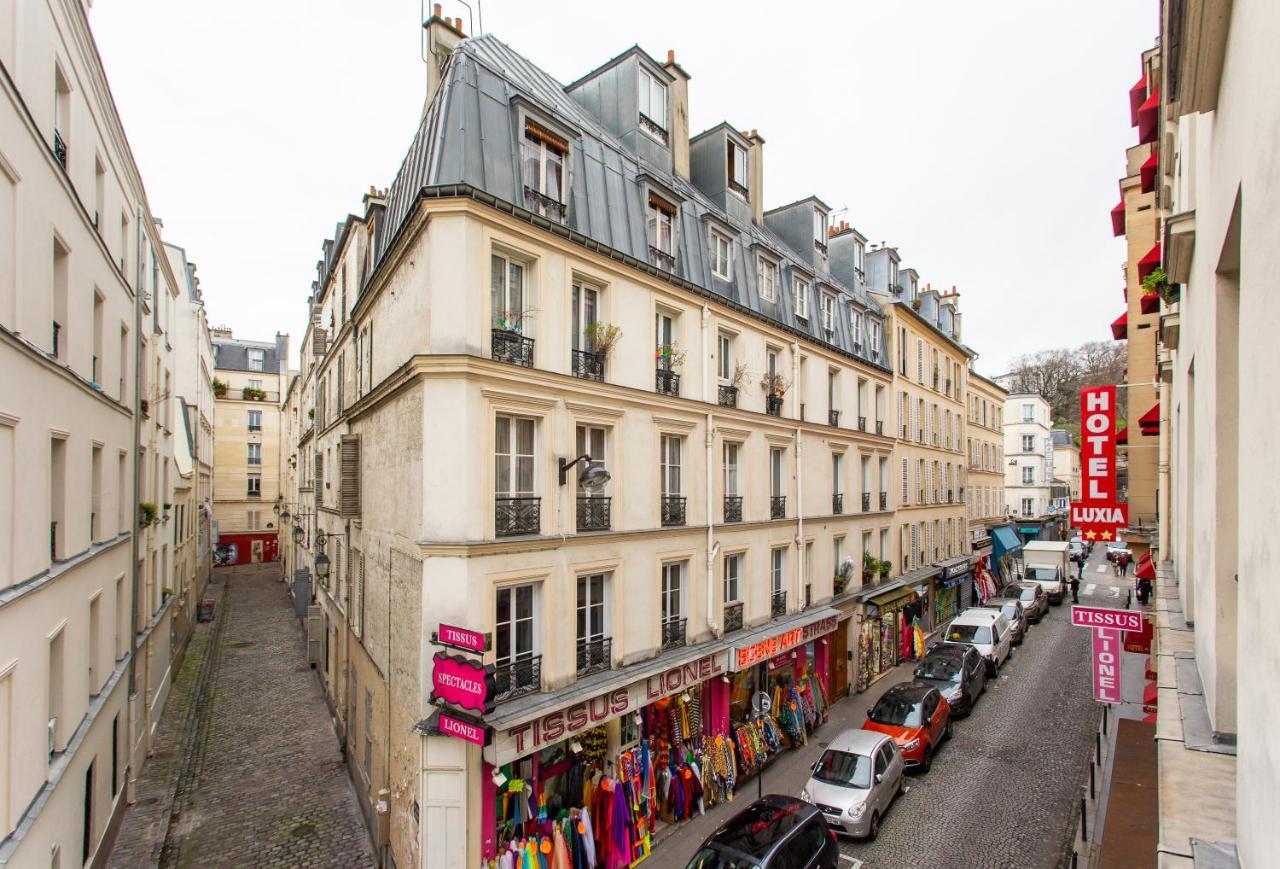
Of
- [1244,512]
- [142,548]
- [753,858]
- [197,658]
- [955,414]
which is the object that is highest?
[955,414]

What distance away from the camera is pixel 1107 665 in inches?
468

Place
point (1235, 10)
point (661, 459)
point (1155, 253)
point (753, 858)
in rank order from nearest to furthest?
point (1235, 10) < point (753, 858) < point (1155, 253) < point (661, 459)

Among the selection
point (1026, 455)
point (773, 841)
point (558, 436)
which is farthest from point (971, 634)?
point (1026, 455)

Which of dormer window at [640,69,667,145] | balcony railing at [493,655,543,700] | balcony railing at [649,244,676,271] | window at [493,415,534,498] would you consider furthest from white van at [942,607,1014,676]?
dormer window at [640,69,667,145]

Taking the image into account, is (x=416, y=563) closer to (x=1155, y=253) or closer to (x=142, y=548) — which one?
(x=142, y=548)

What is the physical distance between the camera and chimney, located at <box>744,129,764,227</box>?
20.0 metres

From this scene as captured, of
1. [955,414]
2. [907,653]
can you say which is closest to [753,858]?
[907,653]

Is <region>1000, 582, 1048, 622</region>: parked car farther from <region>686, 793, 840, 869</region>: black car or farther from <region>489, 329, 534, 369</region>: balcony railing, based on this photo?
<region>489, 329, 534, 369</region>: balcony railing

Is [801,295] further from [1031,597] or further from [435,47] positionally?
[1031,597]

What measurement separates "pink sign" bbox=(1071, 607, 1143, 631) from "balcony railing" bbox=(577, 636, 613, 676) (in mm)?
8689

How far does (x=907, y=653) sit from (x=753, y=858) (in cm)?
1762

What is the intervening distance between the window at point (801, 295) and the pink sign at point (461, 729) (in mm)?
14398

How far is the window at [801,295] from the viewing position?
18.9 m

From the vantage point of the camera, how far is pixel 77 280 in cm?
998
